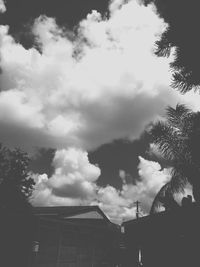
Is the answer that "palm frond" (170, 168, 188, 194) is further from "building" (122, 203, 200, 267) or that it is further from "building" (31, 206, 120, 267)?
"building" (31, 206, 120, 267)

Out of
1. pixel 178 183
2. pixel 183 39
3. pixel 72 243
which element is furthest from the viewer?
pixel 72 243

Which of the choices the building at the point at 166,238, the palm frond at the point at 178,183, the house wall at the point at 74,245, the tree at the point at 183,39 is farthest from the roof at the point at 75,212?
the tree at the point at 183,39

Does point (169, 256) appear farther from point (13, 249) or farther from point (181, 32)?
point (13, 249)

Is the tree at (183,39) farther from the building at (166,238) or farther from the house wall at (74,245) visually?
the house wall at (74,245)

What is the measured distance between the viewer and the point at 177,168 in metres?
7.94

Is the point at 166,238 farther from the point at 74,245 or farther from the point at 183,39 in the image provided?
the point at 74,245

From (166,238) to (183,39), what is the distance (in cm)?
699

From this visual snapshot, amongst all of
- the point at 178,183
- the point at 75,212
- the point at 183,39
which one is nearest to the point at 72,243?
the point at 75,212

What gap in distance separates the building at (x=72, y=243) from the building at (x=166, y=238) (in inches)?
80.3

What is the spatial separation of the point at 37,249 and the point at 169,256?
7457mm

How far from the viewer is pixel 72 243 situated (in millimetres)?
16000

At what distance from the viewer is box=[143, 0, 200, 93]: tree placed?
545 centimetres

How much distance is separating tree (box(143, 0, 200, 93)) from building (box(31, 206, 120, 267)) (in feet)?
35.8

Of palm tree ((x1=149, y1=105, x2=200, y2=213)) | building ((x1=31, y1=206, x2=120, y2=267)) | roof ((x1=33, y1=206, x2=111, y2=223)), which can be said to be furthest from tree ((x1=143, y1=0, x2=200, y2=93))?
roof ((x1=33, y1=206, x2=111, y2=223))
